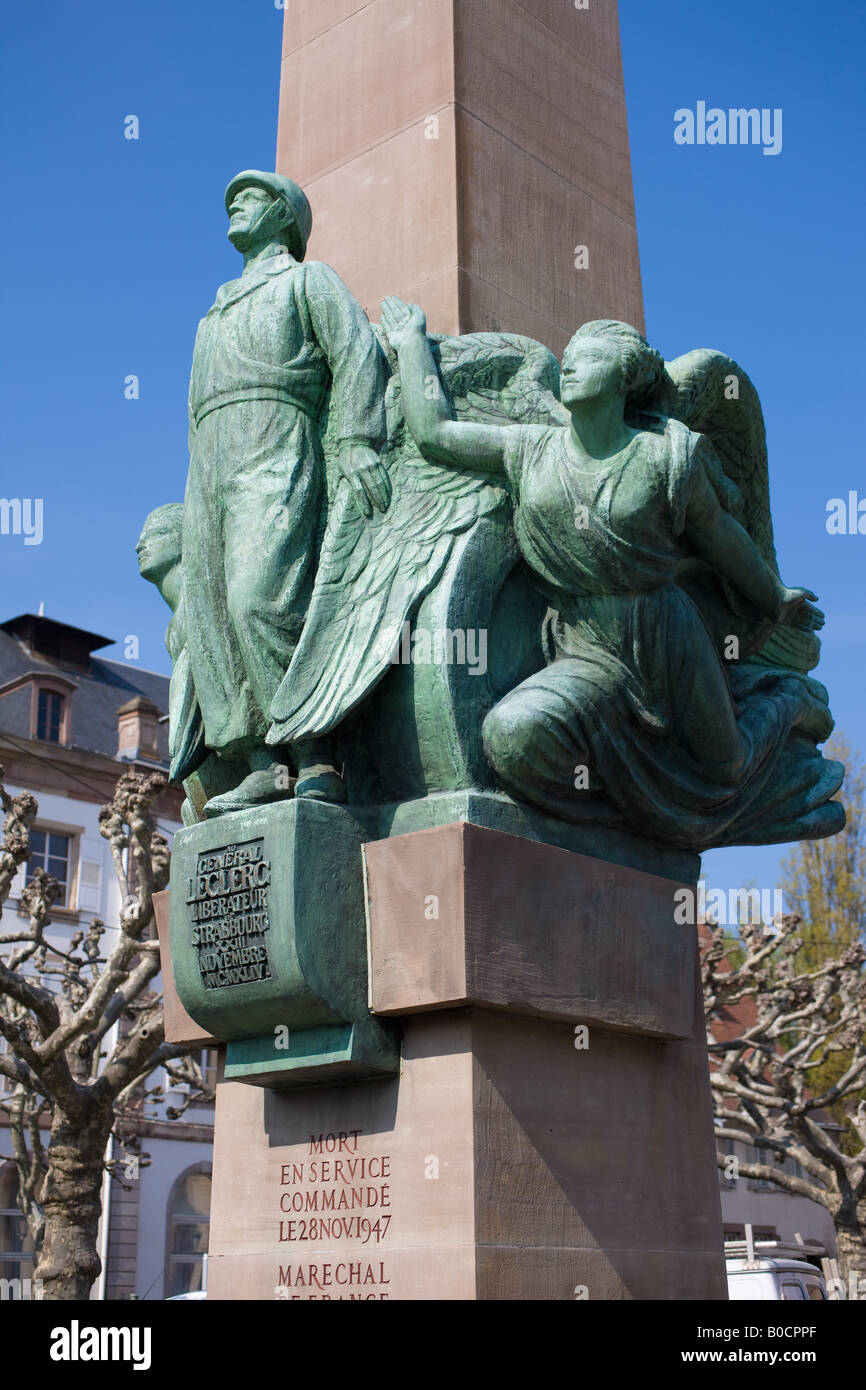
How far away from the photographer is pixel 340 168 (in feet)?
22.2

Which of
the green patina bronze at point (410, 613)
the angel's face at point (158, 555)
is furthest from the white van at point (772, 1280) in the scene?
the angel's face at point (158, 555)

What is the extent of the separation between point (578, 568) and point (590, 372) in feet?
2.07

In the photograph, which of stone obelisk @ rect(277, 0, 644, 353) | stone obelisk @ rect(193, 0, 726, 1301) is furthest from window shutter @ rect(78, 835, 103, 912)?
stone obelisk @ rect(193, 0, 726, 1301)

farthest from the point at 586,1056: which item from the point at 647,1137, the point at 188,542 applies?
the point at 188,542

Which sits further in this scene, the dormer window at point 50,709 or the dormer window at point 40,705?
the dormer window at point 50,709

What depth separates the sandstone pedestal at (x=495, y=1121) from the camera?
15.3 feet

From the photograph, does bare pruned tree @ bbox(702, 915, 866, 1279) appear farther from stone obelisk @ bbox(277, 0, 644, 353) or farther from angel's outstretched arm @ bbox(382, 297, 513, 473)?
angel's outstretched arm @ bbox(382, 297, 513, 473)

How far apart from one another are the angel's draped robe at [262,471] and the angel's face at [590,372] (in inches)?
27.1

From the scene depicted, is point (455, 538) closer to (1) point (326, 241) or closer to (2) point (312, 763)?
(2) point (312, 763)

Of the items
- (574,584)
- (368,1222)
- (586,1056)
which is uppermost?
(574,584)

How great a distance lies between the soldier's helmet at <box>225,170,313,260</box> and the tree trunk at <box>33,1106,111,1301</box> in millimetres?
12313

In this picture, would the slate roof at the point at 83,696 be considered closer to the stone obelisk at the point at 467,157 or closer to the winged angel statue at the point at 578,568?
the stone obelisk at the point at 467,157

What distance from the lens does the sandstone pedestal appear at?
4676mm
